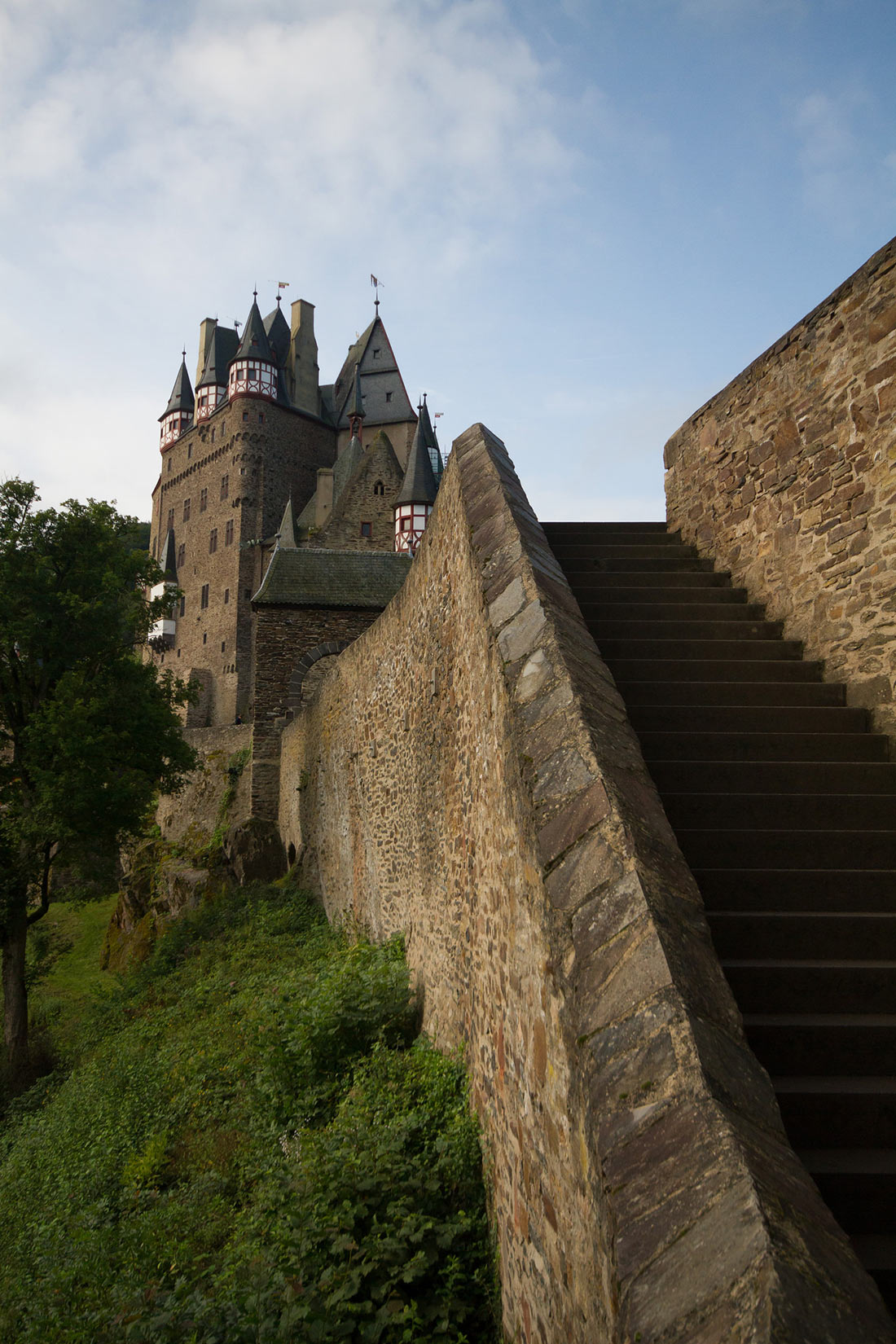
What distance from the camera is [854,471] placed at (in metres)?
5.47

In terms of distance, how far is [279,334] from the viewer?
55.2m

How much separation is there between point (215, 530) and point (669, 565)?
47334 mm

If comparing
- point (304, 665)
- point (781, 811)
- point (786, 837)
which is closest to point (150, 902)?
point (304, 665)

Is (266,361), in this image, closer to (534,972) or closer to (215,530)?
(215,530)

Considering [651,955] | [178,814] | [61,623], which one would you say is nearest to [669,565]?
[651,955]

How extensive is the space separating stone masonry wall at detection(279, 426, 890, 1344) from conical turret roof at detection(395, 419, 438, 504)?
3155cm

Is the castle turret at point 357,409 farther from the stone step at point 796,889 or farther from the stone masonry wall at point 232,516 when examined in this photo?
the stone step at point 796,889

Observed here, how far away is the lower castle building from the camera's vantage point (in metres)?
38.7

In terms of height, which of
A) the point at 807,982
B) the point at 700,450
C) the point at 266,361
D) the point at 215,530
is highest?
the point at 266,361

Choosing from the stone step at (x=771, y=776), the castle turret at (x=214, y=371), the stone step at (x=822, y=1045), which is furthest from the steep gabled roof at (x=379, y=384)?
the stone step at (x=822, y=1045)

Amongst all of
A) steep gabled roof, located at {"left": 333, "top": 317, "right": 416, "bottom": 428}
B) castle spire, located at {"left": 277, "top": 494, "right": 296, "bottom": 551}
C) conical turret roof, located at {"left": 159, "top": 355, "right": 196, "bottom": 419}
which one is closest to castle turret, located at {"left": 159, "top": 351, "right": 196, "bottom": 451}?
conical turret roof, located at {"left": 159, "top": 355, "right": 196, "bottom": 419}

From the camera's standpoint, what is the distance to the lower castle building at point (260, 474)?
38.7 meters

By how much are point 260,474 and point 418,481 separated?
1604 centimetres

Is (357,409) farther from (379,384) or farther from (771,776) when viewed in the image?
(771,776)
